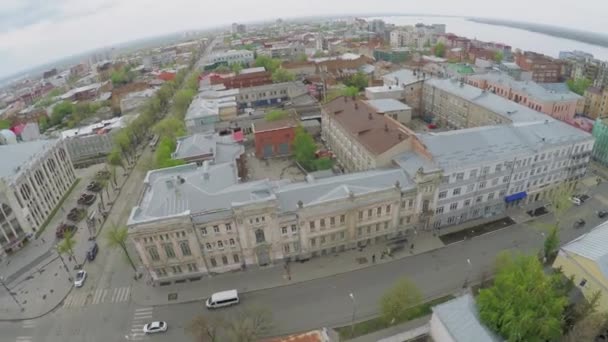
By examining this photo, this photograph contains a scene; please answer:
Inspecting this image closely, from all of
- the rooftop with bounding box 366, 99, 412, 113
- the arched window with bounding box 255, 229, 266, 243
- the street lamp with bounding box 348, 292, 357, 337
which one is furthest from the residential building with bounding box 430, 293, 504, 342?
the rooftop with bounding box 366, 99, 412, 113

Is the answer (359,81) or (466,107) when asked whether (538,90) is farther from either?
(359,81)

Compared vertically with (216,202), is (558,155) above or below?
below

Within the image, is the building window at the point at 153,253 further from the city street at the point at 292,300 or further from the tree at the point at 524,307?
the tree at the point at 524,307

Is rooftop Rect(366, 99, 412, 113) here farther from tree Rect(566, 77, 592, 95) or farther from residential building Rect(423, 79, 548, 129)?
tree Rect(566, 77, 592, 95)

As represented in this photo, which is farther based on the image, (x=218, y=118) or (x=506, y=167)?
(x=218, y=118)

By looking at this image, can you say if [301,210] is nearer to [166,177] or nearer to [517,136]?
[166,177]

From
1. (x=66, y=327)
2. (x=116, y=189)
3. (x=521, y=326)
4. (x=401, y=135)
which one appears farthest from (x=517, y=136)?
(x=116, y=189)

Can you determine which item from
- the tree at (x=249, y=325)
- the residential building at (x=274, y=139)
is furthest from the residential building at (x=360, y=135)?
the tree at (x=249, y=325)
